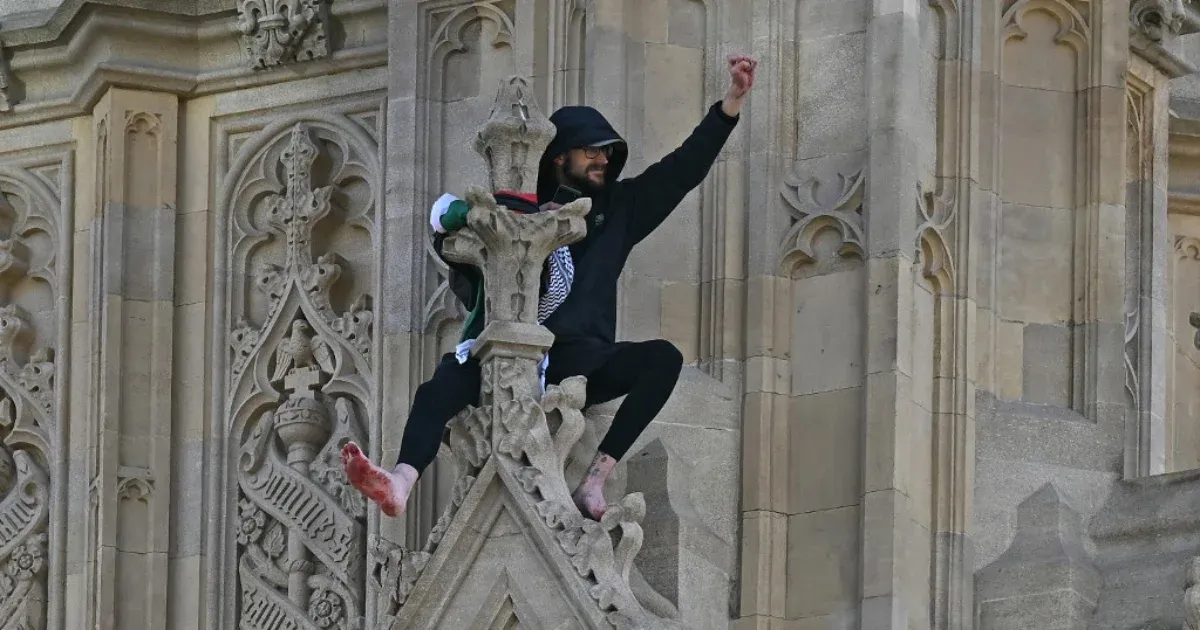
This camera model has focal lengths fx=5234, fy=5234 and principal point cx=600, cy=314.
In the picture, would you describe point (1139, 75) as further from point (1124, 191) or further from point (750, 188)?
point (750, 188)

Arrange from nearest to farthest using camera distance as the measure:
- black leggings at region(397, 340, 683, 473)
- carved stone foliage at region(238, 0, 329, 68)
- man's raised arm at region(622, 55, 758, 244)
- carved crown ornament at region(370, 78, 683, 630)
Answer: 1. carved crown ornament at region(370, 78, 683, 630)
2. black leggings at region(397, 340, 683, 473)
3. man's raised arm at region(622, 55, 758, 244)
4. carved stone foliage at region(238, 0, 329, 68)

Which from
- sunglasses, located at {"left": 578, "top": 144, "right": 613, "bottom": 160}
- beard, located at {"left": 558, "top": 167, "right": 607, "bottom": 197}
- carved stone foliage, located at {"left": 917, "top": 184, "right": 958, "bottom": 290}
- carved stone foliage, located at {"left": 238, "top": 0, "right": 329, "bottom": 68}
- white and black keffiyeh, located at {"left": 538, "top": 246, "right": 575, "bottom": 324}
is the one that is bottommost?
white and black keffiyeh, located at {"left": 538, "top": 246, "right": 575, "bottom": 324}

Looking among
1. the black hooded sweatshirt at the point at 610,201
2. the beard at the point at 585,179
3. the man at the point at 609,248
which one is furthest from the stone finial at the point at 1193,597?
the beard at the point at 585,179

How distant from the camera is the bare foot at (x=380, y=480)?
19.0 meters

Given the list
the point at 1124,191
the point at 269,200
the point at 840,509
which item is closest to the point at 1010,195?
the point at 1124,191

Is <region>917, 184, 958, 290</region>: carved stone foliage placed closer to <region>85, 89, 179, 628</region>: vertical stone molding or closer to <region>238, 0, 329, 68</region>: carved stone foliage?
<region>238, 0, 329, 68</region>: carved stone foliage

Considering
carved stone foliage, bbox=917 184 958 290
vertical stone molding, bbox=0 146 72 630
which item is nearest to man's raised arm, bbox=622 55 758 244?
carved stone foliage, bbox=917 184 958 290

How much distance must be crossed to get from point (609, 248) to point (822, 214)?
91cm

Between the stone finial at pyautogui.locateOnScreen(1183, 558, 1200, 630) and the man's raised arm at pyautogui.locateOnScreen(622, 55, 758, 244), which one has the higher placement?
the man's raised arm at pyautogui.locateOnScreen(622, 55, 758, 244)

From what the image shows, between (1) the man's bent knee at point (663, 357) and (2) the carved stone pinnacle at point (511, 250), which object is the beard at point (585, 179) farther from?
(1) the man's bent knee at point (663, 357)

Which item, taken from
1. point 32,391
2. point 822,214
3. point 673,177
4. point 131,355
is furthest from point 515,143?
point 32,391

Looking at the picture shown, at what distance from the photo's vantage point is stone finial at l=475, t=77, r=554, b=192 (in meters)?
19.8

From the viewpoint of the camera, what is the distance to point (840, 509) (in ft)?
65.8

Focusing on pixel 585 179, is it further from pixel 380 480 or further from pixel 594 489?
pixel 380 480
